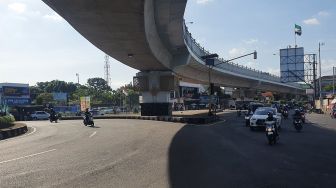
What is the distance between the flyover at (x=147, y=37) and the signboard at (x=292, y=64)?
32.0 feet

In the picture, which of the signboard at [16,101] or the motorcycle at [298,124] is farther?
the signboard at [16,101]

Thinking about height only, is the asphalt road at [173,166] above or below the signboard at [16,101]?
below

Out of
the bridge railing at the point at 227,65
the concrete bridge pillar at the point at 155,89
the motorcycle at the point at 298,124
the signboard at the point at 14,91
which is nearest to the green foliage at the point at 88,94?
the signboard at the point at 14,91

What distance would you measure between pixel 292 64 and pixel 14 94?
1966 inches

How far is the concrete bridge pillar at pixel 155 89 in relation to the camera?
49969 mm

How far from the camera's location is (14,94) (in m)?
83.8

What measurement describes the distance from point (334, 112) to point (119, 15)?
35069 mm

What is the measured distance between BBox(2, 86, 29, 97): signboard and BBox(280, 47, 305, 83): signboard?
1872 inches

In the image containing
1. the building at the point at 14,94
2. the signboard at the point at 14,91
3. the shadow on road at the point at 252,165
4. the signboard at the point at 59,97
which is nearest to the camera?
the shadow on road at the point at 252,165

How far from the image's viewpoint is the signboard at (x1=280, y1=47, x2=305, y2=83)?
69.1 m

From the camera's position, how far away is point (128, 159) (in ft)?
43.5

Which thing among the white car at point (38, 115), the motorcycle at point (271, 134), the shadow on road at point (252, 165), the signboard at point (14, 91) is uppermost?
the signboard at point (14, 91)

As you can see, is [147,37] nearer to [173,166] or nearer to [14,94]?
[173,166]

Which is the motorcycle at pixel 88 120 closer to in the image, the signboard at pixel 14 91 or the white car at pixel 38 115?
the white car at pixel 38 115
